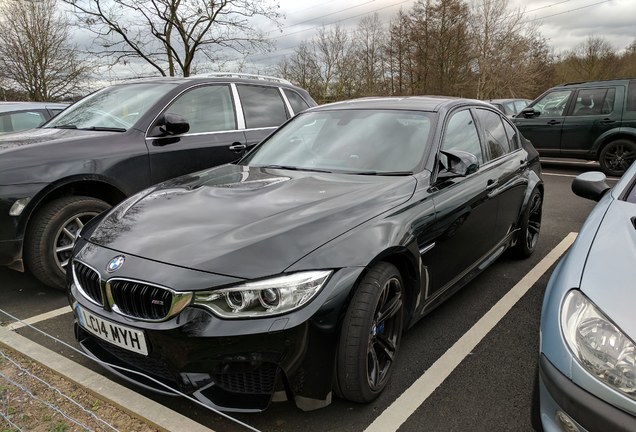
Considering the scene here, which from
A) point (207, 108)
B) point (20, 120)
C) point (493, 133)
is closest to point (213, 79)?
point (207, 108)

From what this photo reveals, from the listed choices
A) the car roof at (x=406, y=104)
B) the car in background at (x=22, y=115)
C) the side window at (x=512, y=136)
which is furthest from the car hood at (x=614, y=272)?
the car in background at (x=22, y=115)

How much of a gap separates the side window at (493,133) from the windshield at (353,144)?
91 cm

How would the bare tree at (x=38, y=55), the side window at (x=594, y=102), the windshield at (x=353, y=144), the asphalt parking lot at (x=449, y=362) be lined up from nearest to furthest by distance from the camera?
the asphalt parking lot at (x=449, y=362)
the windshield at (x=353, y=144)
the side window at (x=594, y=102)
the bare tree at (x=38, y=55)

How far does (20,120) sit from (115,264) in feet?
23.4

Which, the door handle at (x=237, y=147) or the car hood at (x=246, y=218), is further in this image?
the door handle at (x=237, y=147)

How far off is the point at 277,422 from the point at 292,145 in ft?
6.90

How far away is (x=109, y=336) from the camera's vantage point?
224cm

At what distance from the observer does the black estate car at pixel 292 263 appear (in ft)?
6.56

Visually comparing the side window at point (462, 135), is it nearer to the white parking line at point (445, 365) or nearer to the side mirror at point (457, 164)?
the side mirror at point (457, 164)

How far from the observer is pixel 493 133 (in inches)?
165

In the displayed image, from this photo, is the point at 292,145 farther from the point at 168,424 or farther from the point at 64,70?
the point at 64,70

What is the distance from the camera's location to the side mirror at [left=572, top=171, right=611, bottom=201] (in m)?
3.12

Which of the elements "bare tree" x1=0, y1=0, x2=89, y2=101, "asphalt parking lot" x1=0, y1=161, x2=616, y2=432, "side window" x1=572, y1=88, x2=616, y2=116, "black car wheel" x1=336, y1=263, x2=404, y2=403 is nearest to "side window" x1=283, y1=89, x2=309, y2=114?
"asphalt parking lot" x1=0, y1=161, x2=616, y2=432

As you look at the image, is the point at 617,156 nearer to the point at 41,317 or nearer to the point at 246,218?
the point at 246,218
